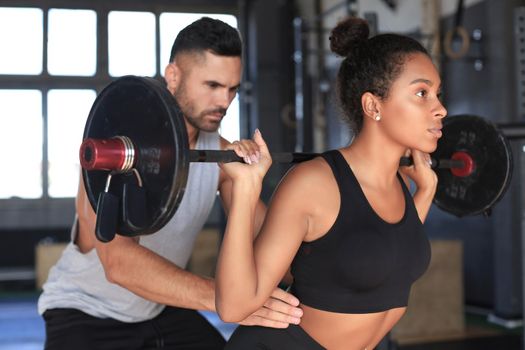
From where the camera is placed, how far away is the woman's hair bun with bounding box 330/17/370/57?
161cm

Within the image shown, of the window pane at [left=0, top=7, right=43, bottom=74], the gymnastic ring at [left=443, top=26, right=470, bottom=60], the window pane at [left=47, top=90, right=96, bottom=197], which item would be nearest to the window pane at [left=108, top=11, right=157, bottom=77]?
the window pane at [left=47, top=90, right=96, bottom=197]

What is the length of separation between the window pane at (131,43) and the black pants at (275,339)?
7.28 m

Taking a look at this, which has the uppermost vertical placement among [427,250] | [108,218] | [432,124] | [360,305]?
[432,124]

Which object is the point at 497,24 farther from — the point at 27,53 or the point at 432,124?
the point at 27,53

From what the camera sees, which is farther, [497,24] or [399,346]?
[497,24]

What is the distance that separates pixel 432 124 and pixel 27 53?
765 cm

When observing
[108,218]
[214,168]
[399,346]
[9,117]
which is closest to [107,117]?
[108,218]

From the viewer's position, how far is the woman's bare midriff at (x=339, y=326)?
1.47 metres

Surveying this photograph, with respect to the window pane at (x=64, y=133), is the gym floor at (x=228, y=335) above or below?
below

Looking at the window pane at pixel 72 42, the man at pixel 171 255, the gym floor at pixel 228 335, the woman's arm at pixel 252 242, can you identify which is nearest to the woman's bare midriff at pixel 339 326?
the woman's arm at pixel 252 242

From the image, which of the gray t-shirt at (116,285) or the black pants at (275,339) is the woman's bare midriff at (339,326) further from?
the gray t-shirt at (116,285)

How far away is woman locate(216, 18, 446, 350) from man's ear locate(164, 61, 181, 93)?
0.53 metres

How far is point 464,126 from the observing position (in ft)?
6.62

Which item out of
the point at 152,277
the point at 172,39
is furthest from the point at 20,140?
the point at 152,277
